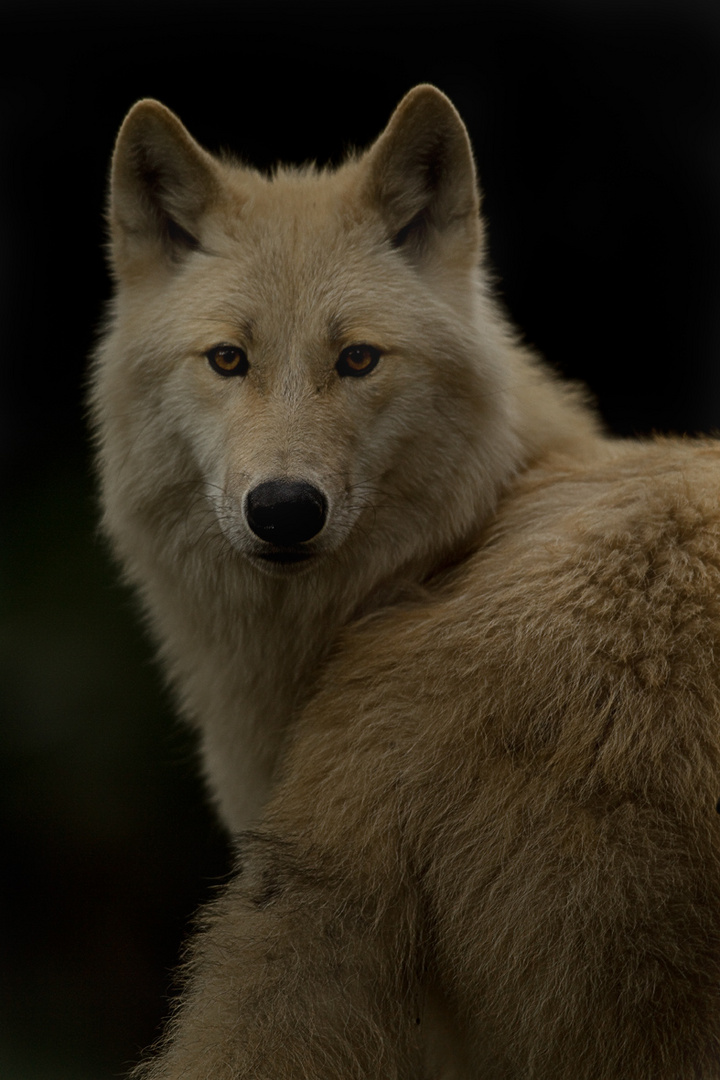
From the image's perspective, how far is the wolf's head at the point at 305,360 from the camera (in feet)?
8.55

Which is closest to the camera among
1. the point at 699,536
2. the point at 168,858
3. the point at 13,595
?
the point at 699,536

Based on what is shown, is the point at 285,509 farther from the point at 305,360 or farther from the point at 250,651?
the point at 250,651

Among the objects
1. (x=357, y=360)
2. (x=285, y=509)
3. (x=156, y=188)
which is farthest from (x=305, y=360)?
(x=156, y=188)

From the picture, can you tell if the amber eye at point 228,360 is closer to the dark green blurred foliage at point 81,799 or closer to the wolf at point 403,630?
the wolf at point 403,630

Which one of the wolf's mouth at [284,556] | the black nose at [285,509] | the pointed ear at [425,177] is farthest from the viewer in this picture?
the pointed ear at [425,177]

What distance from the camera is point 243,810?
316 cm

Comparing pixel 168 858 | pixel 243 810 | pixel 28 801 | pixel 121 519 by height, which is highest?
pixel 121 519

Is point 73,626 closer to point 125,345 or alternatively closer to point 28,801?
point 28,801

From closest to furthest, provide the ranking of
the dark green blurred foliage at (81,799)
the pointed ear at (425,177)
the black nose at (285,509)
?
the black nose at (285,509)
the pointed ear at (425,177)
the dark green blurred foliage at (81,799)

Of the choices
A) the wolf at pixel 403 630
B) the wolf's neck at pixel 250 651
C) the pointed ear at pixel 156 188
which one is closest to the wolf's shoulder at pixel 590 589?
the wolf at pixel 403 630

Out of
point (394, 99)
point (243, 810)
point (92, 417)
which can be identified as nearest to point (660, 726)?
point (243, 810)

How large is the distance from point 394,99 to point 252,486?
301 cm

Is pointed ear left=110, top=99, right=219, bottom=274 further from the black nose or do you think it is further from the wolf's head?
the black nose

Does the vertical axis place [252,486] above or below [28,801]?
above
